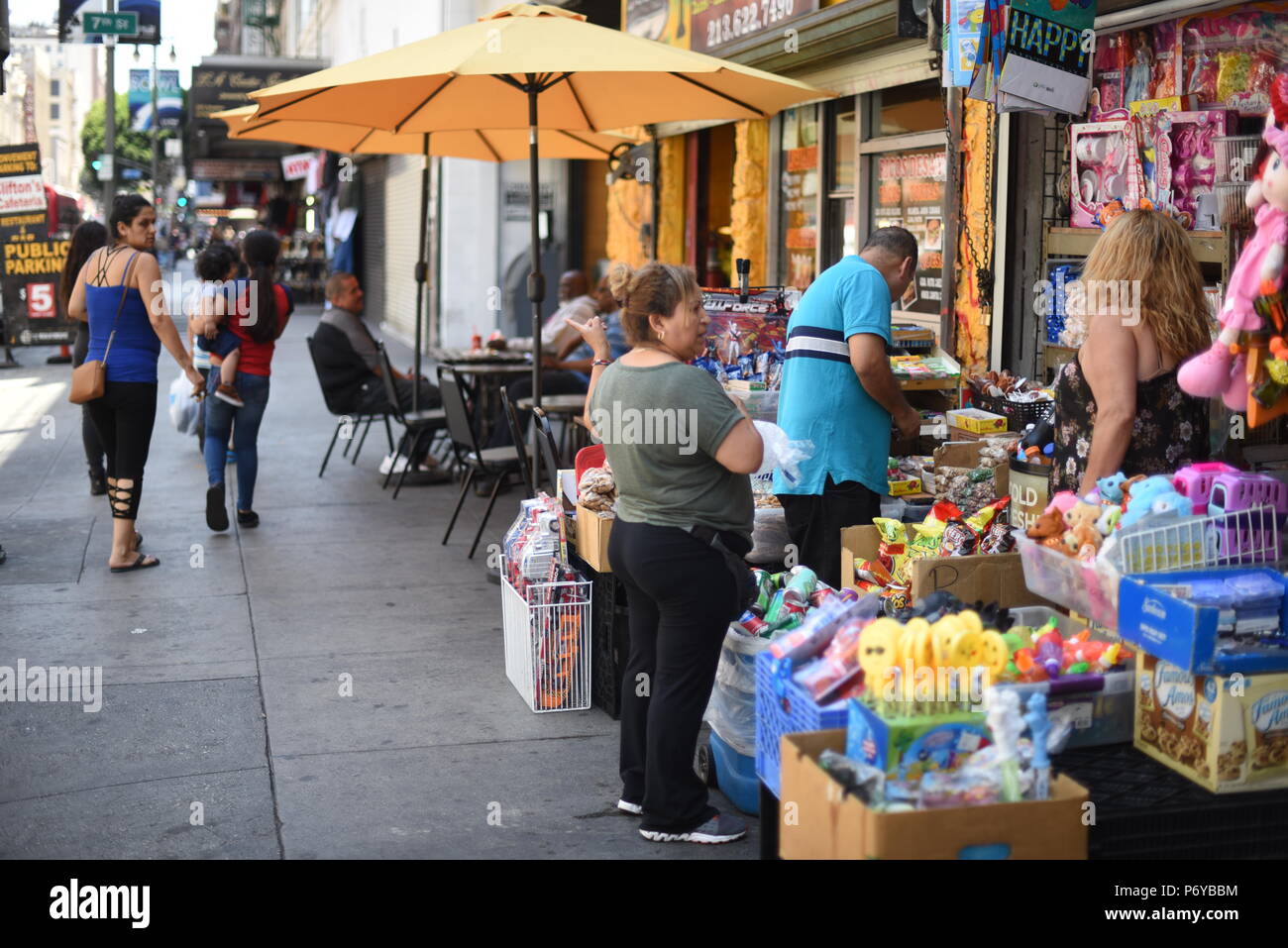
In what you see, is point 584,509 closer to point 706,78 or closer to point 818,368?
point 818,368

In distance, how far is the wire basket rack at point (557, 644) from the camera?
5.46 meters

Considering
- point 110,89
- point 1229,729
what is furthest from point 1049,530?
point 110,89

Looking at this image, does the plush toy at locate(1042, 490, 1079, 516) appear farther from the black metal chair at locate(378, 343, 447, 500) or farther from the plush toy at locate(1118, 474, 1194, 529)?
the black metal chair at locate(378, 343, 447, 500)

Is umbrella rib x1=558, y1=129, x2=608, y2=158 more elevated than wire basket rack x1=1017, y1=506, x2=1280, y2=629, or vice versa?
umbrella rib x1=558, y1=129, x2=608, y2=158

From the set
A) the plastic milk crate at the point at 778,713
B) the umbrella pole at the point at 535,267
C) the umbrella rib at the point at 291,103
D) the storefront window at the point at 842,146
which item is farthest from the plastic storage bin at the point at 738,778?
the storefront window at the point at 842,146

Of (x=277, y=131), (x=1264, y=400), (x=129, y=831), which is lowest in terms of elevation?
(x=129, y=831)

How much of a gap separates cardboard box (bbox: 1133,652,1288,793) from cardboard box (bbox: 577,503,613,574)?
2216 millimetres

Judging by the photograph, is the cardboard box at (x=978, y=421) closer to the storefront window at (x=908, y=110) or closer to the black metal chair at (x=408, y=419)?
the storefront window at (x=908, y=110)

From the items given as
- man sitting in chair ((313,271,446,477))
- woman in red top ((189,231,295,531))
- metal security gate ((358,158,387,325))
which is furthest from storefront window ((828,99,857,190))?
metal security gate ((358,158,387,325))

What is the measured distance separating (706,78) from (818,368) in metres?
2.61

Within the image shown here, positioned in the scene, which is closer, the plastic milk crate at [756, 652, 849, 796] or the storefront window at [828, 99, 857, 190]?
the plastic milk crate at [756, 652, 849, 796]

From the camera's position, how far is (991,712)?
3.03 m

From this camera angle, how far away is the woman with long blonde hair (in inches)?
161
